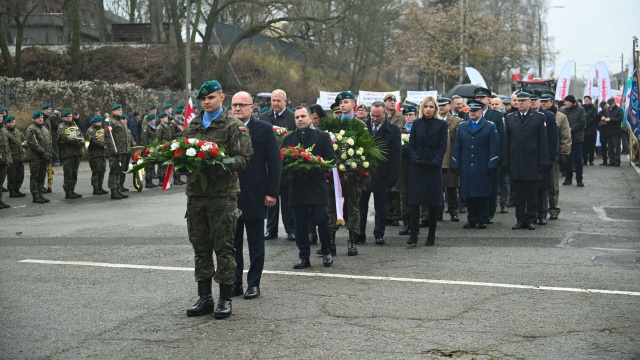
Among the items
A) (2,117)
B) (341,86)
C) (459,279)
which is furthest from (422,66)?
(459,279)

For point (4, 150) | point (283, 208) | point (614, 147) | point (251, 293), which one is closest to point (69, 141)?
point (4, 150)

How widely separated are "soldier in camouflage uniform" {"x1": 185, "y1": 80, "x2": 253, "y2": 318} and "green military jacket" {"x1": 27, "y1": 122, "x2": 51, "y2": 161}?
42.7 ft

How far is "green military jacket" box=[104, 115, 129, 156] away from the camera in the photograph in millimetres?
21125

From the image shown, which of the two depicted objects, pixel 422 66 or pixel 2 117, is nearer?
pixel 2 117

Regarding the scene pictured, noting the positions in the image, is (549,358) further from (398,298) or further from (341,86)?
(341,86)

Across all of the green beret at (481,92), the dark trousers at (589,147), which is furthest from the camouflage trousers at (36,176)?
the dark trousers at (589,147)

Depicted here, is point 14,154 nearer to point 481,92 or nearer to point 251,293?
point 481,92

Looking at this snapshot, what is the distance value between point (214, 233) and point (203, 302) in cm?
61

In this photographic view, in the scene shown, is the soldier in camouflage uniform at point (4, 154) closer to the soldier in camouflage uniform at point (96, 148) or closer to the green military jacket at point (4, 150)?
the green military jacket at point (4, 150)

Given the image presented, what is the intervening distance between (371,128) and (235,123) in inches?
189

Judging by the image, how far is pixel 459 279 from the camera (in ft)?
31.4

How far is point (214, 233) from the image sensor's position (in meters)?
7.81

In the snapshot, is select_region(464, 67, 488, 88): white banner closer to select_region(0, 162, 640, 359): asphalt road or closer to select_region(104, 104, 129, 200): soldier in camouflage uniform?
select_region(104, 104, 129, 200): soldier in camouflage uniform

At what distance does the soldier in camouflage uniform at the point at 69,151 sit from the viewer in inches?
800
